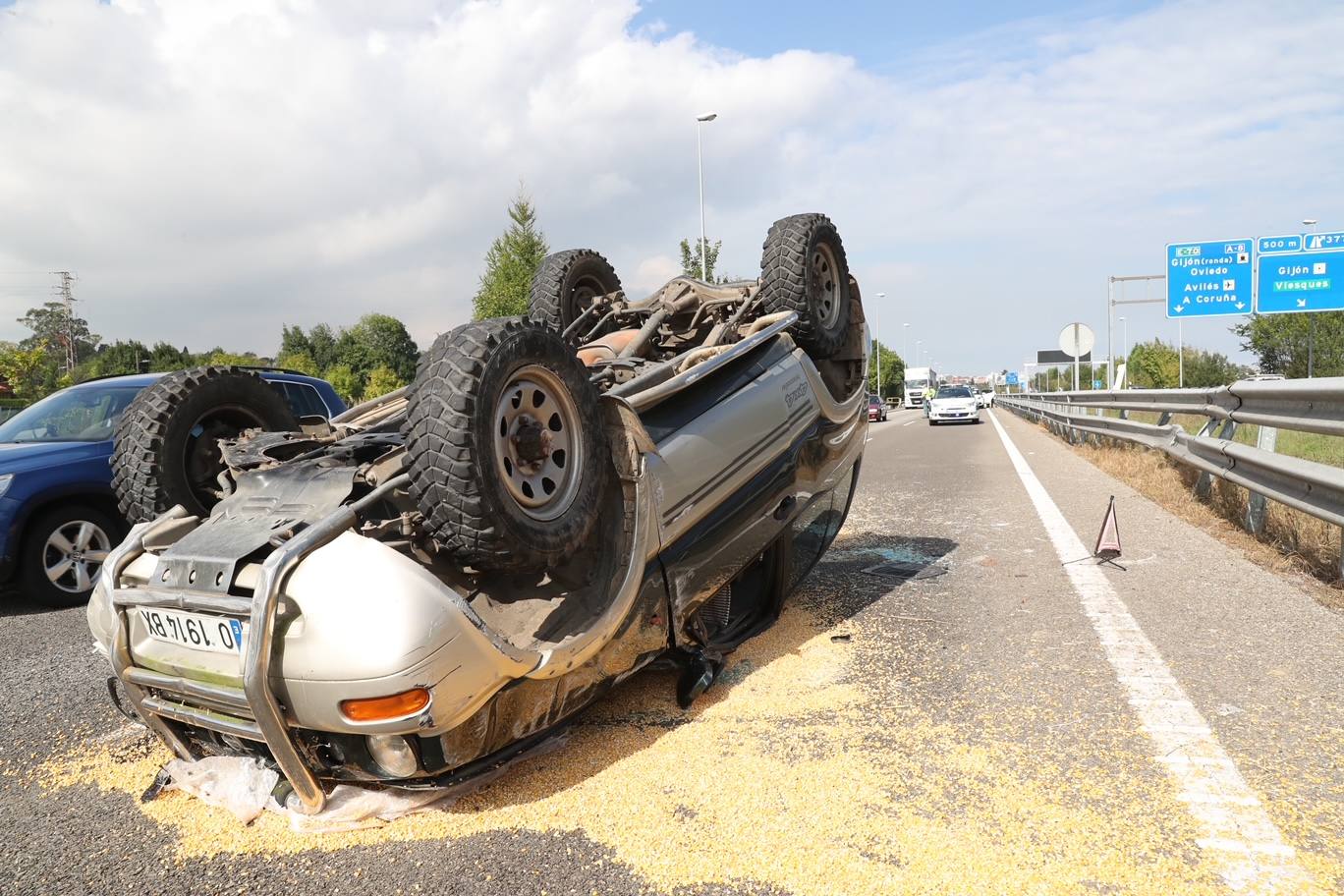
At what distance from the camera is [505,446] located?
2.91m

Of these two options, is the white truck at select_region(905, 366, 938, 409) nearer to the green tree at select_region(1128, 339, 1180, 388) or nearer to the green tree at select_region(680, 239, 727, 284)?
the green tree at select_region(1128, 339, 1180, 388)

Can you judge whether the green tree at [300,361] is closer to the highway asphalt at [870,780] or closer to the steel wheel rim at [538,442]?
the highway asphalt at [870,780]

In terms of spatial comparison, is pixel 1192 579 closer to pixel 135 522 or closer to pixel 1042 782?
pixel 1042 782

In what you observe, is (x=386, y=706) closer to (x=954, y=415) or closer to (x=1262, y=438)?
(x=1262, y=438)

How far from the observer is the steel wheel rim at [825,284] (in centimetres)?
504

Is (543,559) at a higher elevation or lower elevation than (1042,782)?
higher

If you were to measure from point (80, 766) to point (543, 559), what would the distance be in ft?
6.67

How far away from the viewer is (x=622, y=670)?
3.27 meters

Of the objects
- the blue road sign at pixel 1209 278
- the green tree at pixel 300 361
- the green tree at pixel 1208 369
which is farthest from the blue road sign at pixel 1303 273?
the green tree at pixel 300 361

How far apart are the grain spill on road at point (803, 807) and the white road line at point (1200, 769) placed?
9 centimetres

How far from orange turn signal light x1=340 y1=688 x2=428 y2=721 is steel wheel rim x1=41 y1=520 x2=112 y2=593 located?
4.67 meters

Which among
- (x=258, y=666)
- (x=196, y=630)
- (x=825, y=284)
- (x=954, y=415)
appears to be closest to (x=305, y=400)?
(x=825, y=284)

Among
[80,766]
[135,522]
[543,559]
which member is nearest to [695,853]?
[543,559]

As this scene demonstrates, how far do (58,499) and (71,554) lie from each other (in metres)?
0.40
